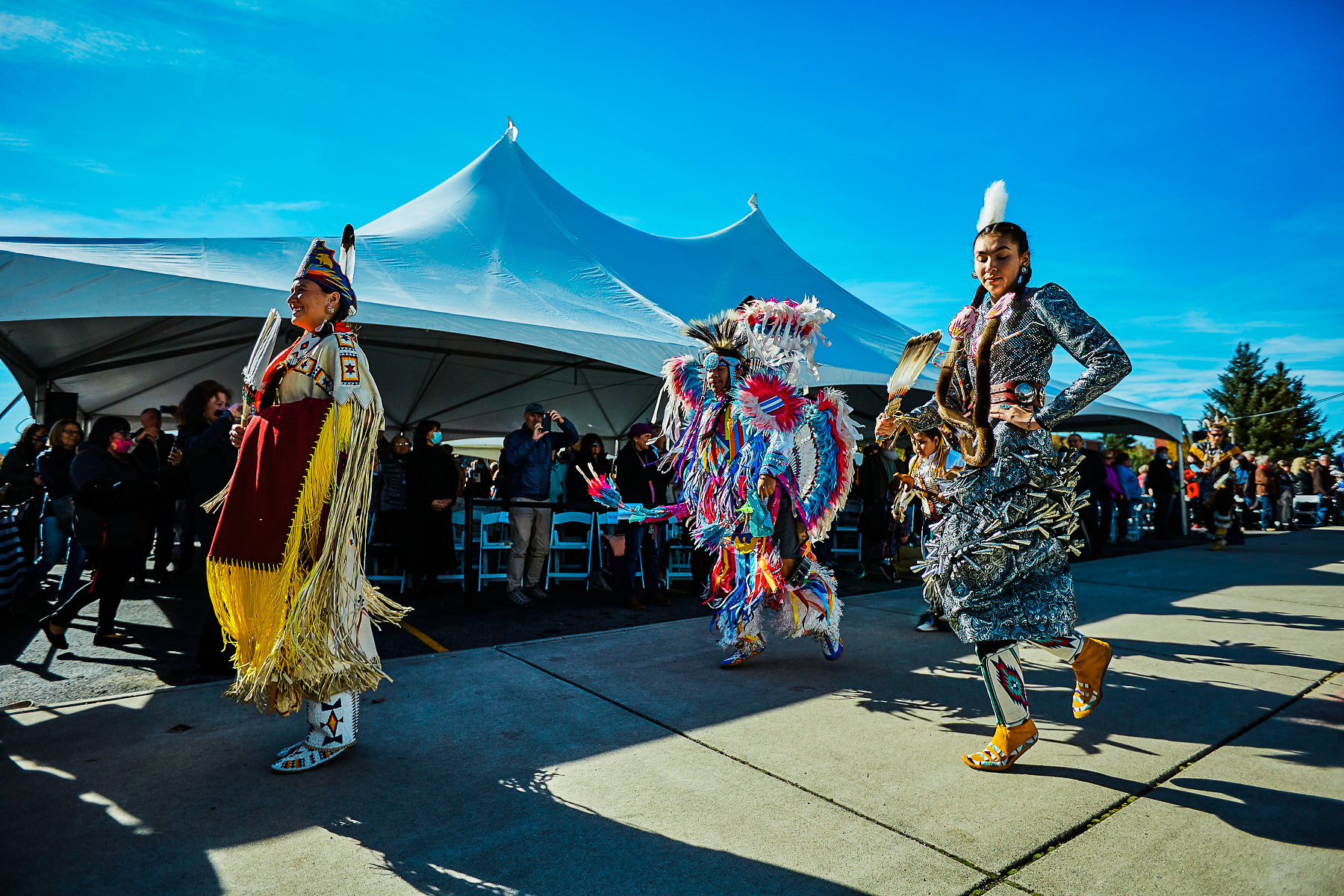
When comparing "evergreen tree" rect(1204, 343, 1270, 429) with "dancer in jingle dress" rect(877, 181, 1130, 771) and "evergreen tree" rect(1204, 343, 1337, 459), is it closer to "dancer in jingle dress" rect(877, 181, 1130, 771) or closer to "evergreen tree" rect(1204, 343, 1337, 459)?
"evergreen tree" rect(1204, 343, 1337, 459)

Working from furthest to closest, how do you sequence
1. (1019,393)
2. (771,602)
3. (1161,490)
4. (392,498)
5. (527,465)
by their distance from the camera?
(1161,490) → (392,498) → (527,465) → (771,602) → (1019,393)

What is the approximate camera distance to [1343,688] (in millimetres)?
3682

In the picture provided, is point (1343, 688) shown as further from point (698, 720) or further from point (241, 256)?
point (241, 256)

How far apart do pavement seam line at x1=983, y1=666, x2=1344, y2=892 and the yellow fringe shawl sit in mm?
2269

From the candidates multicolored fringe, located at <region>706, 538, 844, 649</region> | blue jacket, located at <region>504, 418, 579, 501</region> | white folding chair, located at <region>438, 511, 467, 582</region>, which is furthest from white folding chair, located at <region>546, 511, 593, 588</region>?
multicolored fringe, located at <region>706, 538, 844, 649</region>

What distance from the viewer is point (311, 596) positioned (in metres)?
2.64

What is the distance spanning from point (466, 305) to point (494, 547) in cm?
255

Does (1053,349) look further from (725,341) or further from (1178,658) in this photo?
(1178,658)

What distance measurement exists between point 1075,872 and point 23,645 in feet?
19.7

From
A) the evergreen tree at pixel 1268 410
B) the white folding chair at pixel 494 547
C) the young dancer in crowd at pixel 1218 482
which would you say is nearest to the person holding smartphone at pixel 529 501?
the white folding chair at pixel 494 547

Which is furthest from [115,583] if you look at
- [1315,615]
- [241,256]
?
[1315,615]

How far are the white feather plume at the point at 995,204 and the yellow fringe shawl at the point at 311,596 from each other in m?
2.59

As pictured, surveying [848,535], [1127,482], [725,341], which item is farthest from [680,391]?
[1127,482]

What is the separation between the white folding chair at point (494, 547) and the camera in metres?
7.03
